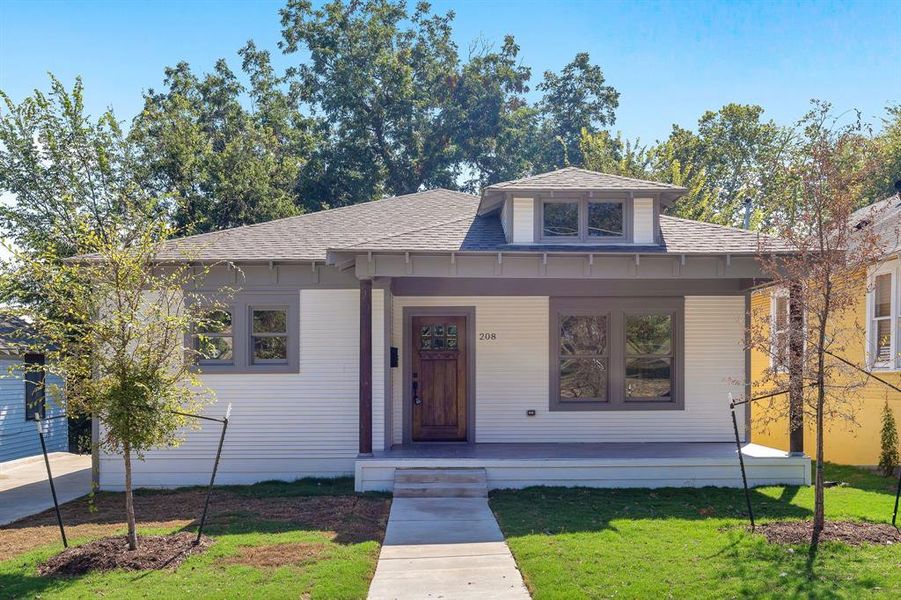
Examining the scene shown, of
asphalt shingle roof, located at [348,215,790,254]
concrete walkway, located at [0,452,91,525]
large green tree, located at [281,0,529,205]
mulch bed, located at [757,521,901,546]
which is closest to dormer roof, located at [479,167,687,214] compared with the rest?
asphalt shingle roof, located at [348,215,790,254]

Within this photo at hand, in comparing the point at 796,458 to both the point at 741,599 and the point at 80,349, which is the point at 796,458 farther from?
the point at 80,349

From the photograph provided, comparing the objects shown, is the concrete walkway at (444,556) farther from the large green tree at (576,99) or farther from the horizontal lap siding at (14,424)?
the large green tree at (576,99)

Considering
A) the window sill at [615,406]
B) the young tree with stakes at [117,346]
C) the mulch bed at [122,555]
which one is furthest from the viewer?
the window sill at [615,406]

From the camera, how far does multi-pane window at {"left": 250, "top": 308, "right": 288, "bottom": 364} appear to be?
1170 centimetres

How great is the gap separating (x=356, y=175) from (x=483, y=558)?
21.9 metres

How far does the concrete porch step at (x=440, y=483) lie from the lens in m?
9.96

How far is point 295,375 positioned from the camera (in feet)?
38.0

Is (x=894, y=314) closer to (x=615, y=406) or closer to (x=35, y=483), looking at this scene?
(x=615, y=406)

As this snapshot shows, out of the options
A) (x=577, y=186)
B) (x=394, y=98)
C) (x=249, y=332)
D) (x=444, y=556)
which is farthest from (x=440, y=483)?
(x=394, y=98)

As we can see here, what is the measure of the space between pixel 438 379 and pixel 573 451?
8.54ft

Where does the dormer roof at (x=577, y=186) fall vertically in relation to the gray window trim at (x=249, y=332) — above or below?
above

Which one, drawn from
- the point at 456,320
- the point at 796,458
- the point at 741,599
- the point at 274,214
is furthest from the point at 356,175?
the point at 741,599

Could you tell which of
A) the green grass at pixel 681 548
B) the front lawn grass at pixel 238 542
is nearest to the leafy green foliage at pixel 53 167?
the front lawn grass at pixel 238 542

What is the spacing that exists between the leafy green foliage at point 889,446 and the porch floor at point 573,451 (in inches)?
79.6
